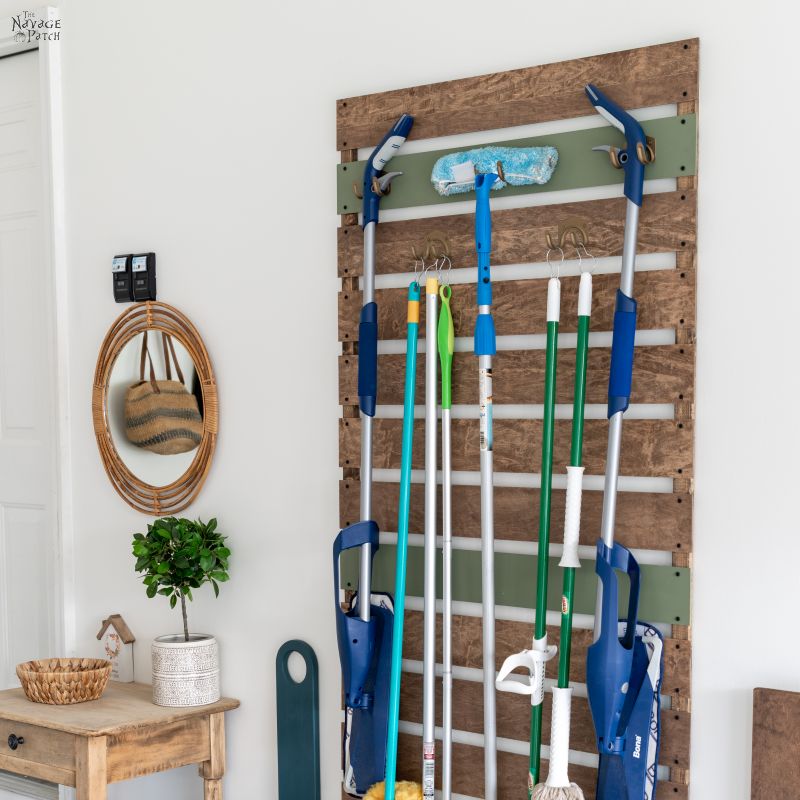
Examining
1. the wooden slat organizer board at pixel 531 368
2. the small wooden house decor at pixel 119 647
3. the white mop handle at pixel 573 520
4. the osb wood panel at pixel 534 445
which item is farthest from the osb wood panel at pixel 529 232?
the small wooden house decor at pixel 119 647

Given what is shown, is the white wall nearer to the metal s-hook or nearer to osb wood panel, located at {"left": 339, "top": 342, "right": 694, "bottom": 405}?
osb wood panel, located at {"left": 339, "top": 342, "right": 694, "bottom": 405}

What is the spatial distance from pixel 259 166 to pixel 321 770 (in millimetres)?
1341

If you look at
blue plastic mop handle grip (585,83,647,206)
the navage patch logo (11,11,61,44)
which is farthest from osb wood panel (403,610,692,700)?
the navage patch logo (11,11,61,44)

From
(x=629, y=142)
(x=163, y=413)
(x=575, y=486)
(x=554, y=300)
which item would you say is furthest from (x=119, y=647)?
(x=629, y=142)

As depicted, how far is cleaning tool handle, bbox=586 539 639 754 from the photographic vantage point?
1.84 m

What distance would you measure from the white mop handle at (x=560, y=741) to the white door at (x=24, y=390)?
151 centimetres

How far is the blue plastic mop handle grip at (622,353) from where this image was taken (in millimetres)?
1876

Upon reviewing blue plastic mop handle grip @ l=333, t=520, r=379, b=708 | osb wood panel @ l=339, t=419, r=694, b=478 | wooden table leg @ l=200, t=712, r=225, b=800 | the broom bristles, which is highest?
osb wood panel @ l=339, t=419, r=694, b=478

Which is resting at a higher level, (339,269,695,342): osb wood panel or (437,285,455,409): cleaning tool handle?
(339,269,695,342): osb wood panel

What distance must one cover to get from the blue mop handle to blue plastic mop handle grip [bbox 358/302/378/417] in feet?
0.77

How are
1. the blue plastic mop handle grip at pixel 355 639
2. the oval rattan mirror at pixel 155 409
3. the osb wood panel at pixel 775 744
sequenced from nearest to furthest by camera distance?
the osb wood panel at pixel 775 744 → the blue plastic mop handle grip at pixel 355 639 → the oval rattan mirror at pixel 155 409

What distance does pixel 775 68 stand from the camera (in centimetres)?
184

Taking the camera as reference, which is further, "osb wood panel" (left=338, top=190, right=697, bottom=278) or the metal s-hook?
the metal s-hook

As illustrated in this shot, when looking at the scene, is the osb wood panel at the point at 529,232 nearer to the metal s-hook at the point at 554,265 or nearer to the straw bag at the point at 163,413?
the metal s-hook at the point at 554,265
